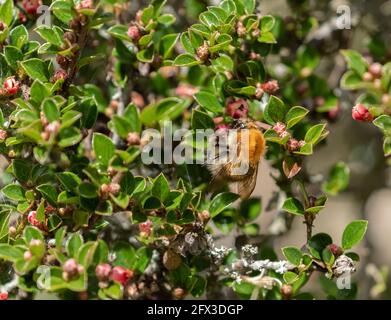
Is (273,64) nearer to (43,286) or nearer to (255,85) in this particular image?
(255,85)

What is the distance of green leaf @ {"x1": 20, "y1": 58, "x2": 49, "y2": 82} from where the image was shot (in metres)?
1.24

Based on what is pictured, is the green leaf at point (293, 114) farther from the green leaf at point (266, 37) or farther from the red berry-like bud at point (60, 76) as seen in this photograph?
the red berry-like bud at point (60, 76)

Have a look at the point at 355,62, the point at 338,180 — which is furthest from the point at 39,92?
the point at 338,180

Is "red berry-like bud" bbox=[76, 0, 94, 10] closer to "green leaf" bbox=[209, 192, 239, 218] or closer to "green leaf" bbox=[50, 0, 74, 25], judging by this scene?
"green leaf" bbox=[50, 0, 74, 25]

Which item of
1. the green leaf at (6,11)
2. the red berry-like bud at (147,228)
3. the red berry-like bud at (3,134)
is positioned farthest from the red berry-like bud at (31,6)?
the red berry-like bud at (147,228)

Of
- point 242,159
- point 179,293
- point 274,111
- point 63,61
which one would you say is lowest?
point 179,293

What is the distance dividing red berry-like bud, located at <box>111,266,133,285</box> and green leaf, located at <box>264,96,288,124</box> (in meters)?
0.44

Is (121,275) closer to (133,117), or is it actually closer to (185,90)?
(133,117)

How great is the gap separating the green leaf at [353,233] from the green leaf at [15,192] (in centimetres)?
71

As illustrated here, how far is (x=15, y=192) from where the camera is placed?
4.19 ft

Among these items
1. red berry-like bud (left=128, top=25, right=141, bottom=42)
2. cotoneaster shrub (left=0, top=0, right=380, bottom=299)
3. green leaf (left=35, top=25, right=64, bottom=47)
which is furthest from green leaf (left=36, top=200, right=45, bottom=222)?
red berry-like bud (left=128, top=25, right=141, bottom=42)

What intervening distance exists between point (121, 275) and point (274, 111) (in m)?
0.48

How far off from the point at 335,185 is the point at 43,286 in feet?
3.20
